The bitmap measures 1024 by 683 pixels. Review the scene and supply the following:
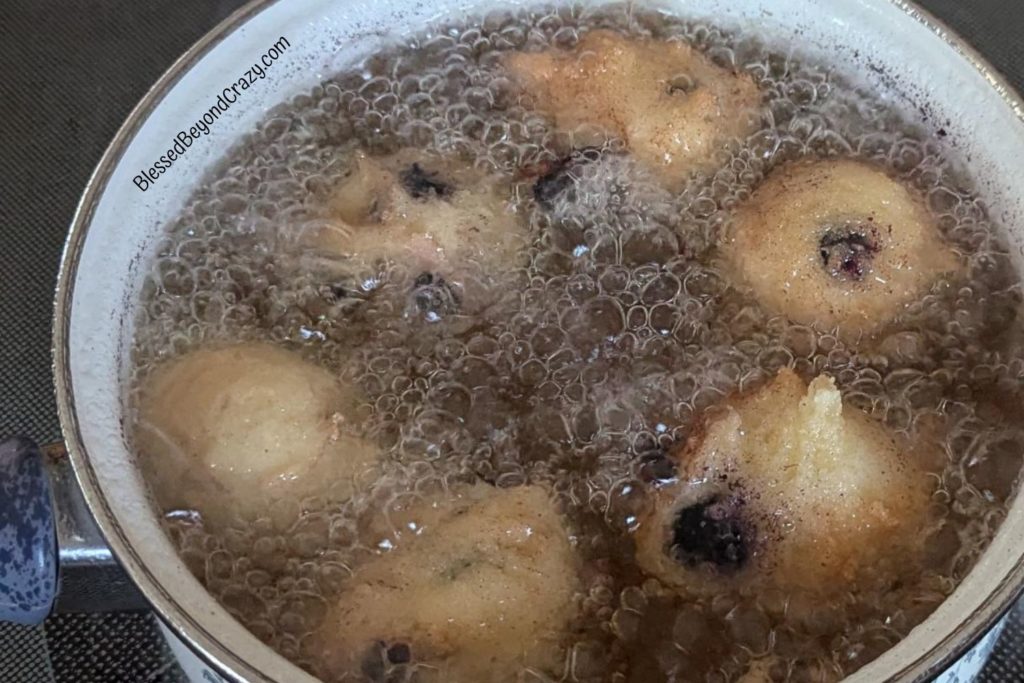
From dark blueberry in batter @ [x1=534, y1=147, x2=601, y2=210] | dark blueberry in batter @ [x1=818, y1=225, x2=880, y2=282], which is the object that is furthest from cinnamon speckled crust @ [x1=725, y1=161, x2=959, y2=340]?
dark blueberry in batter @ [x1=534, y1=147, x2=601, y2=210]

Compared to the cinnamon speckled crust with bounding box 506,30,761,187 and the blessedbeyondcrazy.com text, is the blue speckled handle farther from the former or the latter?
the cinnamon speckled crust with bounding box 506,30,761,187

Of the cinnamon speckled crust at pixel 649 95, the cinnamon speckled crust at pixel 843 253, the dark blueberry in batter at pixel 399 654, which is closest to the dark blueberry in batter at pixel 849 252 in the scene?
the cinnamon speckled crust at pixel 843 253

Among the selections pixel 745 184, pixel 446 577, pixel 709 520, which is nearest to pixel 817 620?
pixel 709 520

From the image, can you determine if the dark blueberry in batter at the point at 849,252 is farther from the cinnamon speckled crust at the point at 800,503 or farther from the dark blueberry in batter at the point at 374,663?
the dark blueberry in batter at the point at 374,663

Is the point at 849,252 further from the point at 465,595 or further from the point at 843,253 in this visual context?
the point at 465,595

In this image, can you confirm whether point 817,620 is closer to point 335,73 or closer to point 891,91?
point 891,91
